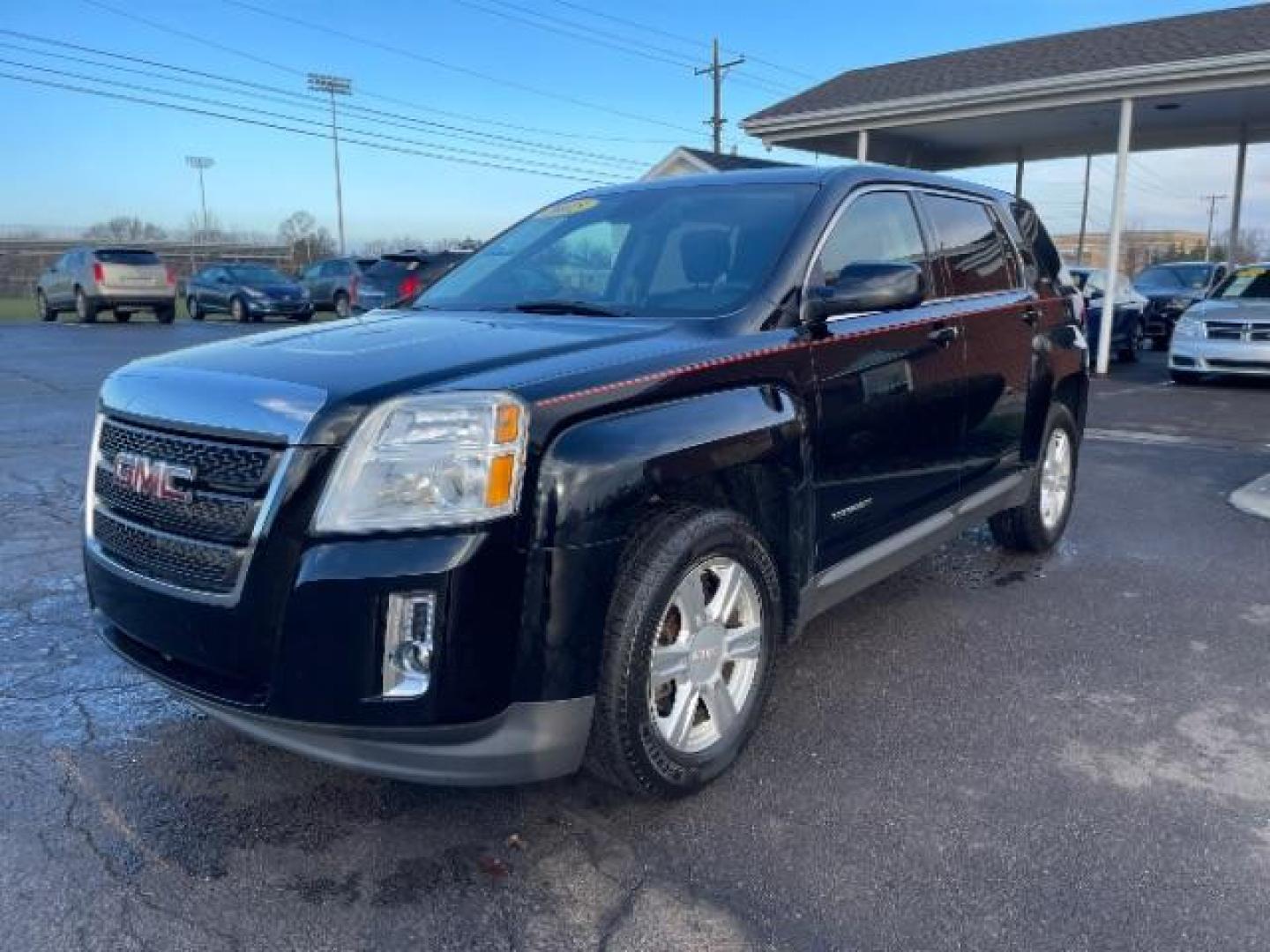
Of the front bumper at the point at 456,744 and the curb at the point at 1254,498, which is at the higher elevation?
the front bumper at the point at 456,744

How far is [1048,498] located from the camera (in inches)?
214

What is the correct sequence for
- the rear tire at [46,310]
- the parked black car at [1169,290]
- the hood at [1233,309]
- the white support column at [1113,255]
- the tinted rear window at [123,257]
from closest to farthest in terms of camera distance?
1. the hood at [1233,309]
2. the white support column at [1113,255]
3. the parked black car at [1169,290]
4. the tinted rear window at [123,257]
5. the rear tire at [46,310]

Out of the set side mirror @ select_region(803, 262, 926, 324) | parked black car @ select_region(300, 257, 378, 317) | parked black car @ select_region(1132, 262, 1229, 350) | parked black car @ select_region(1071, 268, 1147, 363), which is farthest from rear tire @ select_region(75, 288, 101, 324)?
side mirror @ select_region(803, 262, 926, 324)

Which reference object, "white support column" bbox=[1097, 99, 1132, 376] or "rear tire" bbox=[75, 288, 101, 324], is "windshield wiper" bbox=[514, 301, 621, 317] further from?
"rear tire" bbox=[75, 288, 101, 324]

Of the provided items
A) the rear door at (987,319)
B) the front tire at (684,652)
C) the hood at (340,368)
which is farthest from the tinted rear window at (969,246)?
the front tire at (684,652)

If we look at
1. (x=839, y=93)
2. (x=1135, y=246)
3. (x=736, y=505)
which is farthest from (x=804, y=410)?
(x=1135, y=246)

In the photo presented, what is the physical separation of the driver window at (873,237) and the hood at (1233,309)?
1039cm

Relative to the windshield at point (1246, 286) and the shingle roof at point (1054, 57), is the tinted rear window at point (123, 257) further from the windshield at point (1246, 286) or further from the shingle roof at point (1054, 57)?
the windshield at point (1246, 286)

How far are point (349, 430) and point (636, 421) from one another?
0.73 m

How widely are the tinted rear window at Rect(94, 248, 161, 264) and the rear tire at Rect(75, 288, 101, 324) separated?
3.24ft

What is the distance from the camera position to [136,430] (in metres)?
2.73

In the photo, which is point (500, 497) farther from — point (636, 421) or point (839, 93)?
point (839, 93)

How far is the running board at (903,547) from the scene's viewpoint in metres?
3.43

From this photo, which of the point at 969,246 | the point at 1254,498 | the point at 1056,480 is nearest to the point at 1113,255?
the point at 1254,498
